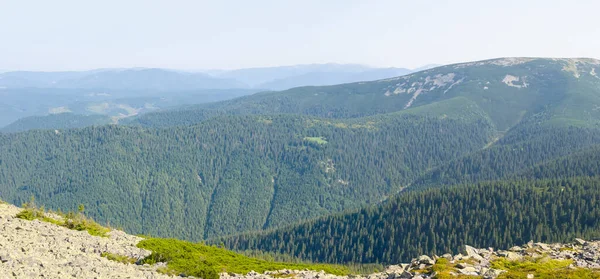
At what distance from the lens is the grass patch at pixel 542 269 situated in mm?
48438

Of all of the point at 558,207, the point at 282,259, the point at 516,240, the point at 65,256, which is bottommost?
the point at 282,259

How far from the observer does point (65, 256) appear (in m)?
48.3

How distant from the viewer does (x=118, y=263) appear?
51250 millimetres

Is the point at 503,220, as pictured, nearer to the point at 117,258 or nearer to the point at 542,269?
the point at 542,269

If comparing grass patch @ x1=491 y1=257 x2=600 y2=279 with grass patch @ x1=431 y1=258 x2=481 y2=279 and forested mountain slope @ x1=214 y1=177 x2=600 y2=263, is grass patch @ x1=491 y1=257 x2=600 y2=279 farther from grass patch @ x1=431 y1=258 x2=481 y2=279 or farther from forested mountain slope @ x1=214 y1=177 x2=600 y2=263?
forested mountain slope @ x1=214 y1=177 x2=600 y2=263

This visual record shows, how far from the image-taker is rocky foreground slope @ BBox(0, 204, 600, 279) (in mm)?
43000

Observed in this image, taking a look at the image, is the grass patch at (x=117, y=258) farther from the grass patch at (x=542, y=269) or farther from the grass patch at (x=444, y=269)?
the grass patch at (x=542, y=269)

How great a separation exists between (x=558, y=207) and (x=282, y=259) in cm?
11957

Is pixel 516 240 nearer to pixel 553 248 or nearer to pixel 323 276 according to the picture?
pixel 553 248

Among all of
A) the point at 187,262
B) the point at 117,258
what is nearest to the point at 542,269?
the point at 187,262

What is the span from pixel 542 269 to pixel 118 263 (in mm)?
53967

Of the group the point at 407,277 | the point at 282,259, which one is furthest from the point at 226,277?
the point at 282,259

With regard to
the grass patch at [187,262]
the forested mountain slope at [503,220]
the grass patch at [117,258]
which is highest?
the grass patch at [117,258]

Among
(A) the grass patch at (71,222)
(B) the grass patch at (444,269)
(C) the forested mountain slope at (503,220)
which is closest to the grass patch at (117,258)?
(A) the grass patch at (71,222)
